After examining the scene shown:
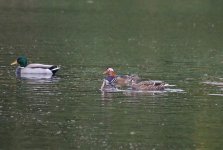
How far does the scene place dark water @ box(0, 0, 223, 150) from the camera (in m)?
20.9

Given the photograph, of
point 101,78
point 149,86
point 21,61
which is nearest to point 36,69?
point 21,61

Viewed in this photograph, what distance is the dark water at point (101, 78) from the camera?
20.9 metres

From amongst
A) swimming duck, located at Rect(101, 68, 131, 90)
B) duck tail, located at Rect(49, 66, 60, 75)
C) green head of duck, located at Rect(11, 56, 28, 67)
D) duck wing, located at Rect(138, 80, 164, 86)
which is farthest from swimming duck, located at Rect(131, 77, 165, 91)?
green head of duck, located at Rect(11, 56, 28, 67)

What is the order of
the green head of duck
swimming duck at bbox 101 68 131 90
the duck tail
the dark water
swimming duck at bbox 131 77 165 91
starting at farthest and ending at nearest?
1. the green head of duck
2. the duck tail
3. swimming duck at bbox 101 68 131 90
4. swimming duck at bbox 131 77 165 91
5. the dark water

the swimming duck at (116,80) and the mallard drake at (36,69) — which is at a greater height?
the mallard drake at (36,69)

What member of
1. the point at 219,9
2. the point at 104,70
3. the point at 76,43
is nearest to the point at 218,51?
the point at 76,43

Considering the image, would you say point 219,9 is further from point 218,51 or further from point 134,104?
point 134,104

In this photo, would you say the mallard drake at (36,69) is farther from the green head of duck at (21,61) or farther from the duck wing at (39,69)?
the green head of duck at (21,61)

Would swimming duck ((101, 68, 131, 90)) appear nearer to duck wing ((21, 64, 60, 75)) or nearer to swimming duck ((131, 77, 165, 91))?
swimming duck ((131, 77, 165, 91))

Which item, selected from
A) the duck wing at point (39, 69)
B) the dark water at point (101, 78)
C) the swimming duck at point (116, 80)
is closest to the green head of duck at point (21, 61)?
the dark water at point (101, 78)

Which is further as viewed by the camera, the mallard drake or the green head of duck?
the green head of duck

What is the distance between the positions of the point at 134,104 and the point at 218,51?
47.3 ft

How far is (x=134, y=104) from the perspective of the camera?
25172 mm

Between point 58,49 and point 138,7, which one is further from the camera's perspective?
point 138,7
